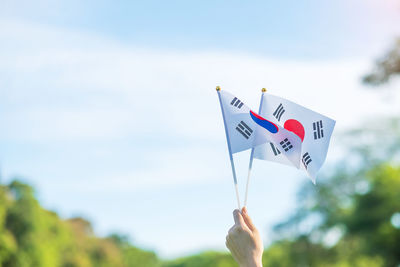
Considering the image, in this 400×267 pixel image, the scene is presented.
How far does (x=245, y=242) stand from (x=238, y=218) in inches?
5.5

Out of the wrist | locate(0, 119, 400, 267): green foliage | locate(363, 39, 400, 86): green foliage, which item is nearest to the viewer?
the wrist

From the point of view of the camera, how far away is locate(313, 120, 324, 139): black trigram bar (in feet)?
15.5

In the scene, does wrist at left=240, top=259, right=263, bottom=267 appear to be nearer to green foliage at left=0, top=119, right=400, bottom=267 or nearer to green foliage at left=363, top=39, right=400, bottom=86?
green foliage at left=363, top=39, right=400, bottom=86

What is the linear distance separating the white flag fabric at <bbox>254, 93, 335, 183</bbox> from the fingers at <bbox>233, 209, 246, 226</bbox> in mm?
1576

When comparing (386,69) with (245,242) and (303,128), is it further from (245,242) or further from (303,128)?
(245,242)

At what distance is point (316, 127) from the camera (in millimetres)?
4750

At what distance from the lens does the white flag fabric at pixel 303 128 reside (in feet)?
15.4

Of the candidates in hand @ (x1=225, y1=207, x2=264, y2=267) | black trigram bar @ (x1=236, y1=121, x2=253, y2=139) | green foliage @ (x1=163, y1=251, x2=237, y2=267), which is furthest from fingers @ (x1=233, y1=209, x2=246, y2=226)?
green foliage @ (x1=163, y1=251, x2=237, y2=267)

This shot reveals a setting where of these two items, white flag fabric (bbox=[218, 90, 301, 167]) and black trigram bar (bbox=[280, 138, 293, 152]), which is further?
black trigram bar (bbox=[280, 138, 293, 152])

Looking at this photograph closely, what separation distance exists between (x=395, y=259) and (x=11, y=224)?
26.9 metres

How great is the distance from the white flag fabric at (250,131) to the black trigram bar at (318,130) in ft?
0.49

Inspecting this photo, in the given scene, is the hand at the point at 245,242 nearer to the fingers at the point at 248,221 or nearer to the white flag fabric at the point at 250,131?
the fingers at the point at 248,221

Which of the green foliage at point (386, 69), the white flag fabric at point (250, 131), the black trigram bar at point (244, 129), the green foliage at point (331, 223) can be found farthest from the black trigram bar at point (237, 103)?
the green foliage at point (331, 223)

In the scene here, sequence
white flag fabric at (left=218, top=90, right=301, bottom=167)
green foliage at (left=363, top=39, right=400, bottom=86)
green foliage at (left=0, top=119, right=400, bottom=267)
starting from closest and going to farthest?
white flag fabric at (left=218, top=90, right=301, bottom=167), green foliage at (left=363, top=39, right=400, bottom=86), green foliage at (left=0, top=119, right=400, bottom=267)
